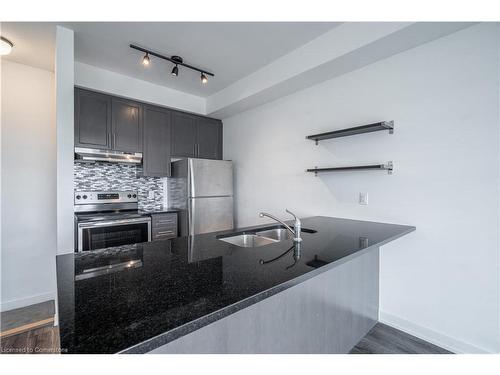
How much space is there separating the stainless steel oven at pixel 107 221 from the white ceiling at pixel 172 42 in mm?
1577

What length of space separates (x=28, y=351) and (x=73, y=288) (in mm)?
1734

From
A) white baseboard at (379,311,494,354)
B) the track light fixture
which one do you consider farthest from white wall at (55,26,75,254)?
white baseboard at (379,311,494,354)

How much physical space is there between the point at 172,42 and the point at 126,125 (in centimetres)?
122

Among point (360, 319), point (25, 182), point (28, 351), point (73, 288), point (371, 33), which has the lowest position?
point (28, 351)

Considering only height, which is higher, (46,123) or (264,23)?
(264,23)

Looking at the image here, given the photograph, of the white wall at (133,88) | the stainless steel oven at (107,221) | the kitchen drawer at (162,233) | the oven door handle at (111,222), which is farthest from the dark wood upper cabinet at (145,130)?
the kitchen drawer at (162,233)

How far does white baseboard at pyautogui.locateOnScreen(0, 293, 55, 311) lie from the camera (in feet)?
8.52

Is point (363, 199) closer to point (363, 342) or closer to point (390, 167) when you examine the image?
point (390, 167)

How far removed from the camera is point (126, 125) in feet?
9.96

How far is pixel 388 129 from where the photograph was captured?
2146 millimetres

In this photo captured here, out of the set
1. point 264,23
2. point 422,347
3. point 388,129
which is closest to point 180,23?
point 264,23

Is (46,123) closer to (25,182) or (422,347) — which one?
(25,182)

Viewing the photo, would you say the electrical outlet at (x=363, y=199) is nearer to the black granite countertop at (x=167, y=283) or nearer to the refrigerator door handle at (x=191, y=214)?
the black granite countertop at (x=167, y=283)

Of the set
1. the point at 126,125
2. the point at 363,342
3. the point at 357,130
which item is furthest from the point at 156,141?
the point at 363,342
